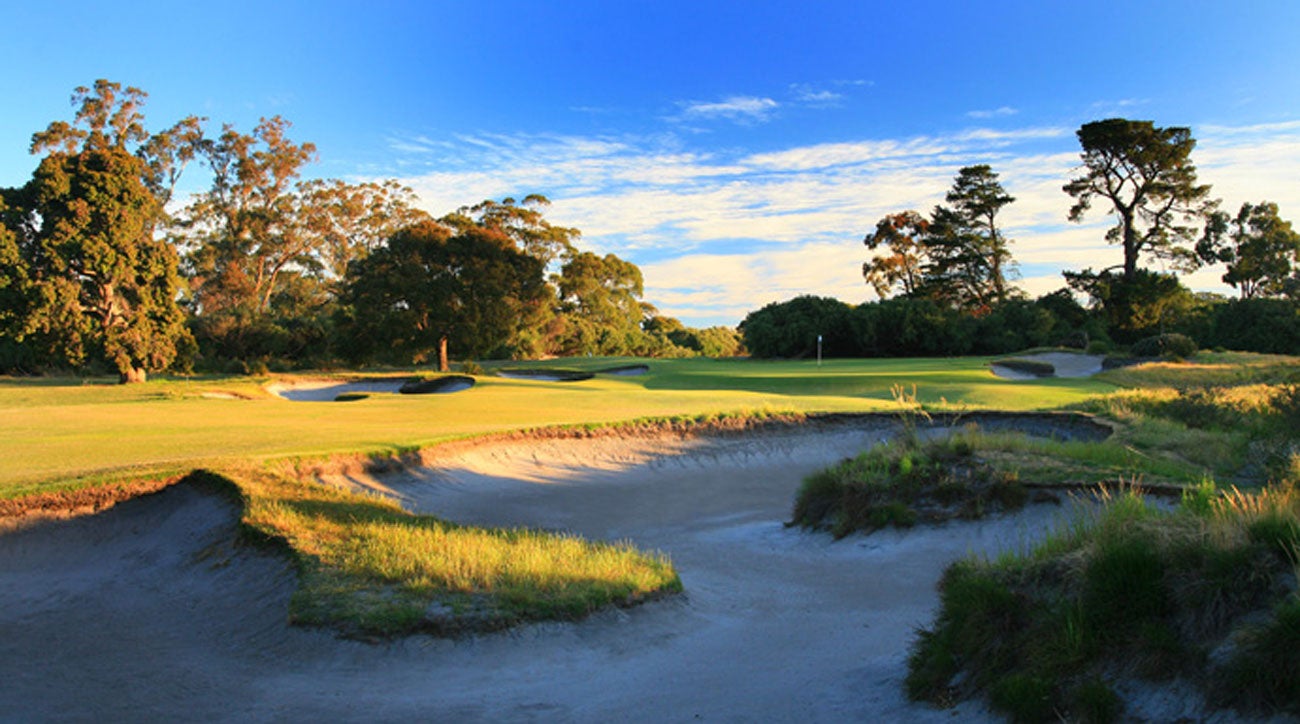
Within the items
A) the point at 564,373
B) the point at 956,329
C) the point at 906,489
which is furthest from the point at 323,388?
the point at 956,329

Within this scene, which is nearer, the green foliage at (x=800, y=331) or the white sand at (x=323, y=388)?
the white sand at (x=323, y=388)

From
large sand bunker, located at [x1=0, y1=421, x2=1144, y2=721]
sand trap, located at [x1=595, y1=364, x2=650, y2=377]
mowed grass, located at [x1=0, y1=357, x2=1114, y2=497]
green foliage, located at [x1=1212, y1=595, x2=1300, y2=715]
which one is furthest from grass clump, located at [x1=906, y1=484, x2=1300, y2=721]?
sand trap, located at [x1=595, y1=364, x2=650, y2=377]

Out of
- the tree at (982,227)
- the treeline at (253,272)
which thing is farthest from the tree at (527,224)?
the tree at (982,227)

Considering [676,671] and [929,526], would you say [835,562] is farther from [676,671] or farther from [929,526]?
[676,671]

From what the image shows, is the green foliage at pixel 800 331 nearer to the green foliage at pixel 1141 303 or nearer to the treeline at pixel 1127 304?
the treeline at pixel 1127 304

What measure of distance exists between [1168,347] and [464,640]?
43018mm

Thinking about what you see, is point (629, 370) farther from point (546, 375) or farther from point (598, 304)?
point (598, 304)

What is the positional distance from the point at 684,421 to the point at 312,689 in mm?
14297

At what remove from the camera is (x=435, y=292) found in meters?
38.0

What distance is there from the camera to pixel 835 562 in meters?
9.69

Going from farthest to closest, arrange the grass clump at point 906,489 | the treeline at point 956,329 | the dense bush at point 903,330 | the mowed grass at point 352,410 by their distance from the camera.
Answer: the dense bush at point 903,330 → the treeline at point 956,329 → the mowed grass at point 352,410 → the grass clump at point 906,489

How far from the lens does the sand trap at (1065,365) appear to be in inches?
1416

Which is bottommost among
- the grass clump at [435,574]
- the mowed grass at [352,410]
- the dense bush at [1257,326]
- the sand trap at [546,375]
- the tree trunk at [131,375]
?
the grass clump at [435,574]

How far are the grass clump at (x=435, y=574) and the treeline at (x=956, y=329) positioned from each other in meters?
45.0
